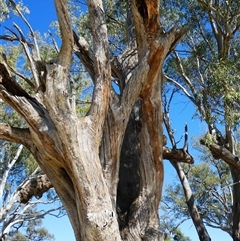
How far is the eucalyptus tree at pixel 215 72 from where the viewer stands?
25.8 feet

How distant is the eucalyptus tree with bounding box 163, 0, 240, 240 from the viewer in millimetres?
7867

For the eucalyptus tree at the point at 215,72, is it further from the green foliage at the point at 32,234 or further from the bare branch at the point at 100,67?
the green foliage at the point at 32,234

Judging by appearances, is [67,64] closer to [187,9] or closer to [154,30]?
[154,30]

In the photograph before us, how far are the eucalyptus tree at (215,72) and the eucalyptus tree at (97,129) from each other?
2570 millimetres

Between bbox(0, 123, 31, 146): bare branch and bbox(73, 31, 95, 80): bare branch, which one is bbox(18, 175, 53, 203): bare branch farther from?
bbox(73, 31, 95, 80): bare branch

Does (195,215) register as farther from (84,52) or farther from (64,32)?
(64,32)

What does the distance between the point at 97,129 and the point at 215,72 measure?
3.90m

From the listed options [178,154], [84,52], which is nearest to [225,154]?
[178,154]

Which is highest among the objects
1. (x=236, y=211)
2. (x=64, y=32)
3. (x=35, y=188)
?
(x=64, y=32)

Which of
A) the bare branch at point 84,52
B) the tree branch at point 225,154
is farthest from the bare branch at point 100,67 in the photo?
the tree branch at point 225,154

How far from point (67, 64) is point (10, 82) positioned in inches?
26.9

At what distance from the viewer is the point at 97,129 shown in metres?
4.47

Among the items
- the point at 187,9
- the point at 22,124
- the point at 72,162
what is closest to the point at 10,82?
the point at 72,162

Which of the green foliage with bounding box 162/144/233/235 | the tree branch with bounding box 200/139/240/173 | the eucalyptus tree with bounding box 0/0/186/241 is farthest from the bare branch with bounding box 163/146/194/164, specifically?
the green foliage with bounding box 162/144/233/235
